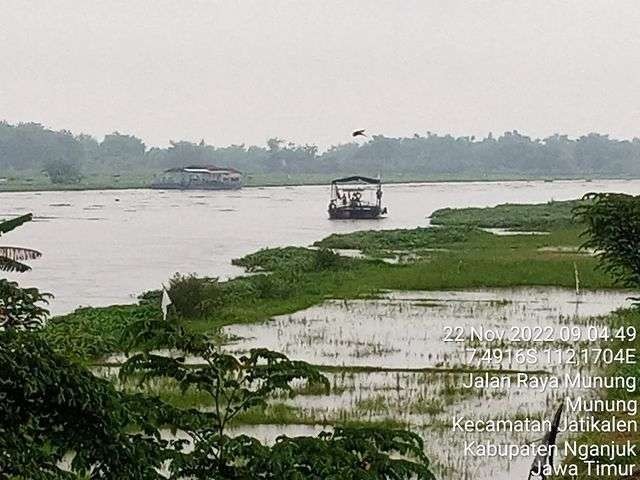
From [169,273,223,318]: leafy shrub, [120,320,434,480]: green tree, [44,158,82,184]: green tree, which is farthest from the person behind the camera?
[44,158,82,184]: green tree

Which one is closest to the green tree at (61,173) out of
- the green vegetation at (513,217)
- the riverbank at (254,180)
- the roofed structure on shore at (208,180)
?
the riverbank at (254,180)

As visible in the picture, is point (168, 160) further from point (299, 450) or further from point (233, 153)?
point (299, 450)

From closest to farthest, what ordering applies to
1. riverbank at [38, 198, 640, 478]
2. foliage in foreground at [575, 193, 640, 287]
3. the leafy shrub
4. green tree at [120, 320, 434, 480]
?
green tree at [120, 320, 434, 480] < foliage in foreground at [575, 193, 640, 287] < riverbank at [38, 198, 640, 478] < the leafy shrub

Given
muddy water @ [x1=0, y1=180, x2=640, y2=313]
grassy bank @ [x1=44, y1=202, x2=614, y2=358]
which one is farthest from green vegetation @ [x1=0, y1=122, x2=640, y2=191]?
grassy bank @ [x1=44, y1=202, x2=614, y2=358]

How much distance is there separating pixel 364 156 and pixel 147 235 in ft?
277

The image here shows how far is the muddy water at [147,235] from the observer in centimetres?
2495

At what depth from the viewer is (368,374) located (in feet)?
42.6

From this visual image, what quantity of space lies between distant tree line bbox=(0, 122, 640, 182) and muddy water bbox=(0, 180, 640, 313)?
Result: 46016 mm

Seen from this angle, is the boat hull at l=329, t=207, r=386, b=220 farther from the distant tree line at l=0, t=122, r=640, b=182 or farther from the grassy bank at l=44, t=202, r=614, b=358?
the distant tree line at l=0, t=122, r=640, b=182

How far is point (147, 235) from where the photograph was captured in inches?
A: 1543

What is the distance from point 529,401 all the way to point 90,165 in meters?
120

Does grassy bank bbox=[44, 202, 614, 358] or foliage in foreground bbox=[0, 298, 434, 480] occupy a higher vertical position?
foliage in foreground bbox=[0, 298, 434, 480]

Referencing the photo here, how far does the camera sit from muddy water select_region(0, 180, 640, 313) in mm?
24953

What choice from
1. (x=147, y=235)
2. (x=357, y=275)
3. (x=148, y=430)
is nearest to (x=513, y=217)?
(x=147, y=235)
